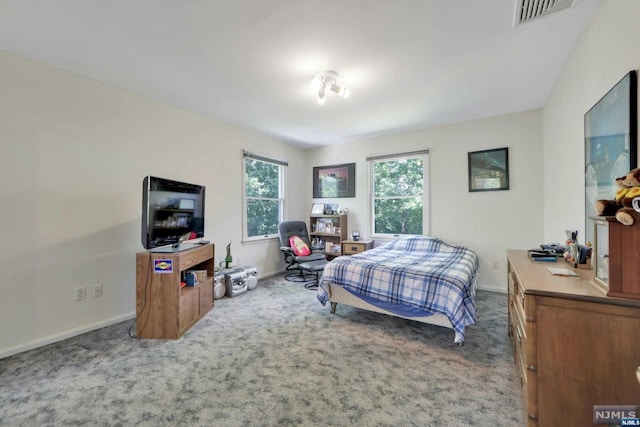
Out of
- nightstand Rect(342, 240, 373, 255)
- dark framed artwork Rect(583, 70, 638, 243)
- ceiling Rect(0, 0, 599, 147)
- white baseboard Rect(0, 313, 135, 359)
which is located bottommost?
white baseboard Rect(0, 313, 135, 359)

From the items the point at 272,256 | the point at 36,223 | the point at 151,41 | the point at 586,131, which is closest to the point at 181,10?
the point at 151,41

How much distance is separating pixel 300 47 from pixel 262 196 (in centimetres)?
289

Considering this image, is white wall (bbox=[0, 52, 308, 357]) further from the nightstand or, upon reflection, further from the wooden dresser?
the wooden dresser

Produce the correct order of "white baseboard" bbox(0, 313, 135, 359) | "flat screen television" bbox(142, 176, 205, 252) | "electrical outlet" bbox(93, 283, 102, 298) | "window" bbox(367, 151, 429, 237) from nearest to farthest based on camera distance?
"white baseboard" bbox(0, 313, 135, 359) → "flat screen television" bbox(142, 176, 205, 252) → "electrical outlet" bbox(93, 283, 102, 298) → "window" bbox(367, 151, 429, 237)

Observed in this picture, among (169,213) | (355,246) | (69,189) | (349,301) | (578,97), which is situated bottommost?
(349,301)

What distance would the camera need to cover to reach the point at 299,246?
14.8 ft

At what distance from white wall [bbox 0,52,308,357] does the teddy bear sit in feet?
12.3

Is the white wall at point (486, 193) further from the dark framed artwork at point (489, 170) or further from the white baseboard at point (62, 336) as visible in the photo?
the white baseboard at point (62, 336)

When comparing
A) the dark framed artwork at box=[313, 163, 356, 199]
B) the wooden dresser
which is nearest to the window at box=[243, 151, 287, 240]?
the dark framed artwork at box=[313, 163, 356, 199]

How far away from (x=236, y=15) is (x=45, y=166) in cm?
218

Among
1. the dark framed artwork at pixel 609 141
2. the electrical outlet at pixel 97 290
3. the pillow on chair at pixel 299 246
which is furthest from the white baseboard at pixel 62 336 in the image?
the dark framed artwork at pixel 609 141

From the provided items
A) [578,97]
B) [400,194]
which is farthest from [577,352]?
[400,194]

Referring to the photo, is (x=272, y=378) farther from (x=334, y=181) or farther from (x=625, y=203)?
(x=334, y=181)

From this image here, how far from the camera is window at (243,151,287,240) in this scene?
4.40 m
